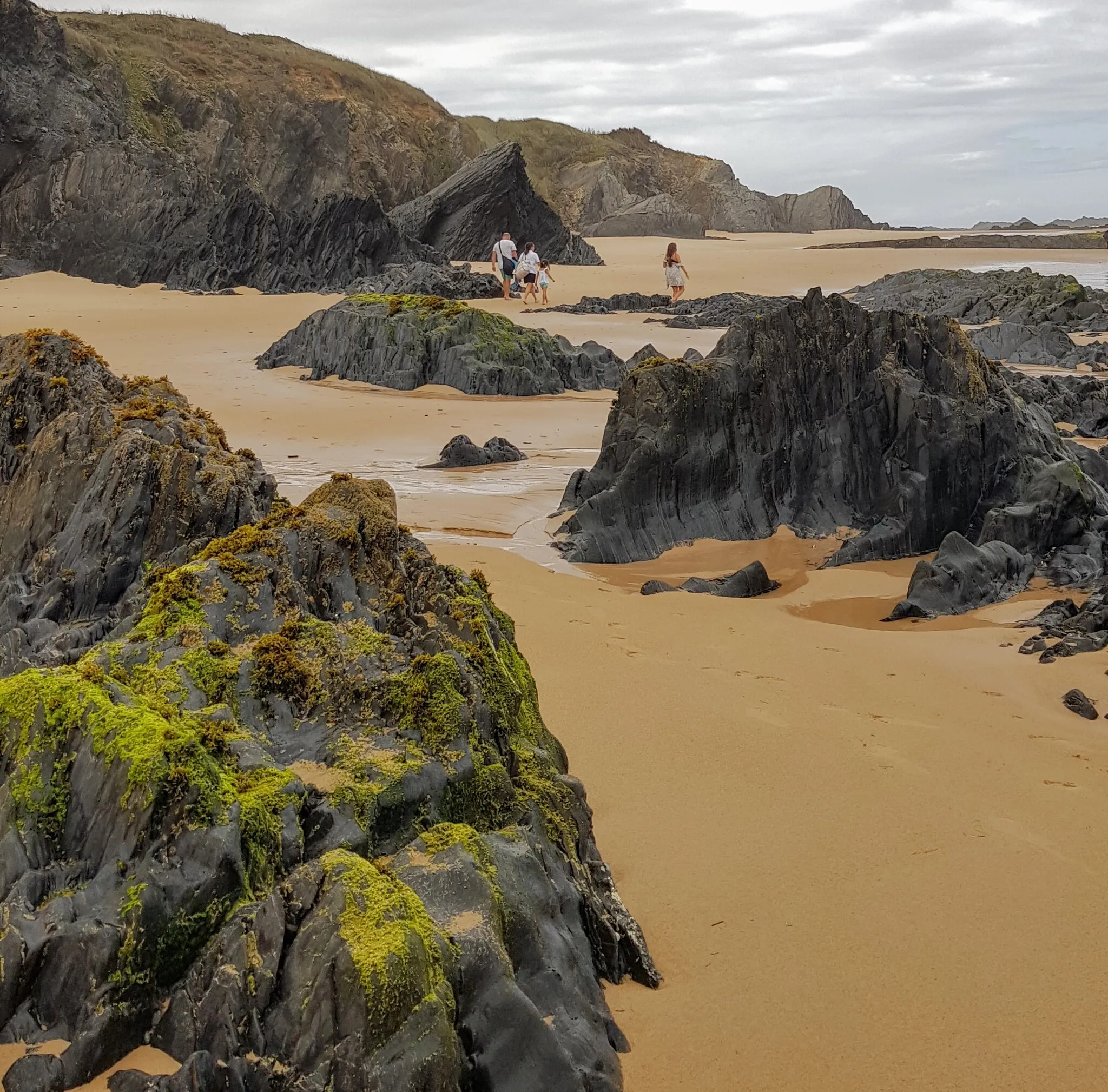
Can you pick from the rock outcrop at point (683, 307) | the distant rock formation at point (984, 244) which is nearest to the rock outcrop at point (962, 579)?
the rock outcrop at point (683, 307)

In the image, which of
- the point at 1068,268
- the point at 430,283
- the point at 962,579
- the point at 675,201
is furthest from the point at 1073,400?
the point at 675,201

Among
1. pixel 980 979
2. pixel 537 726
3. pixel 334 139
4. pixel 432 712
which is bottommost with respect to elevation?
pixel 980 979

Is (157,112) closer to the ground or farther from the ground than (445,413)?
farther from the ground

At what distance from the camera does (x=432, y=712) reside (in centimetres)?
291

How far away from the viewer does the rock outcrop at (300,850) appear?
2.17 metres

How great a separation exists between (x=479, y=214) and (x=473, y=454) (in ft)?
82.6

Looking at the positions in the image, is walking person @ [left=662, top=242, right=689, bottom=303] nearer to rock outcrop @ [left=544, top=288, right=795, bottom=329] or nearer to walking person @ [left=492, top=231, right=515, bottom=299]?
rock outcrop @ [left=544, top=288, right=795, bottom=329]

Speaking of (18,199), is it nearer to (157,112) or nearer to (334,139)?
(157,112)

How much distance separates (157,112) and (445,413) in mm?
33989

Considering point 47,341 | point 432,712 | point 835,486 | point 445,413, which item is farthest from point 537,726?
point 445,413

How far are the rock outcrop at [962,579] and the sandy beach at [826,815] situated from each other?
0.61ft

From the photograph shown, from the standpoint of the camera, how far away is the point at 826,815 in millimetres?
3984

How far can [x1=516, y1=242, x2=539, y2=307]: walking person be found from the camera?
24.9m

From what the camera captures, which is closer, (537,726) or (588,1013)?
(588,1013)
